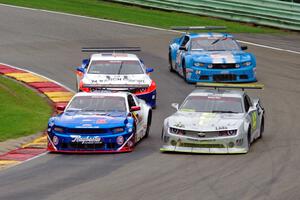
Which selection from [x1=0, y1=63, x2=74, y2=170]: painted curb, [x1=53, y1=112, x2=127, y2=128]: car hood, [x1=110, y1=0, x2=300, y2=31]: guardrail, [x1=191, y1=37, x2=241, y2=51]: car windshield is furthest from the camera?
[x1=110, y1=0, x2=300, y2=31]: guardrail

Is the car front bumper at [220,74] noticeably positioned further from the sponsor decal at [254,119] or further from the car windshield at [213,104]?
the sponsor decal at [254,119]

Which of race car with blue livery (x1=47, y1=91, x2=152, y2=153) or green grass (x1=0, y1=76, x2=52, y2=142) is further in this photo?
green grass (x1=0, y1=76, x2=52, y2=142)

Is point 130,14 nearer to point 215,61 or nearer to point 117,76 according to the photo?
point 215,61

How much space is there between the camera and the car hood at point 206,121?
19.8m

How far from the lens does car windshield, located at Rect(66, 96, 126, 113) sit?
21359mm

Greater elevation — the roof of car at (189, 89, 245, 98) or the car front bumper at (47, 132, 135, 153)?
the roof of car at (189, 89, 245, 98)

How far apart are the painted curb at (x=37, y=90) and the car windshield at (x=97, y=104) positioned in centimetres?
112

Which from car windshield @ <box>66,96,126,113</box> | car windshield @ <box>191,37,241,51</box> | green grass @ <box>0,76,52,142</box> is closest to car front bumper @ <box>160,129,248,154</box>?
car windshield @ <box>66,96,126,113</box>

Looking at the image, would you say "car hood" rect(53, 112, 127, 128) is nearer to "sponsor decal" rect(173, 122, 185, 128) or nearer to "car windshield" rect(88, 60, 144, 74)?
"sponsor decal" rect(173, 122, 185, 128)

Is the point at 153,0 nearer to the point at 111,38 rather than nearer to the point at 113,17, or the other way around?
the point at 113,17

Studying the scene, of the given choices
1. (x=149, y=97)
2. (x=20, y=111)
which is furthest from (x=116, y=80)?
(x=20, y=111)

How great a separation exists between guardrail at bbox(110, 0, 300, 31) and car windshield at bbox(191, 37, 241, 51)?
31.9ft

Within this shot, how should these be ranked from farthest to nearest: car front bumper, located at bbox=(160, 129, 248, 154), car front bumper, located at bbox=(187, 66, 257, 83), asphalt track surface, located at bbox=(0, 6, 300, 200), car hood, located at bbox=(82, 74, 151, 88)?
1. car front bumper, located at bbox=(187, 66, 257, 83)
2. car hood, located at bbox=(82, 74, 151, 88)
3. car front bumper, located at bbox=(160, 129, 248, 154)
4. asphalt track surface, located at bbox=(0, 6, 300, 200)

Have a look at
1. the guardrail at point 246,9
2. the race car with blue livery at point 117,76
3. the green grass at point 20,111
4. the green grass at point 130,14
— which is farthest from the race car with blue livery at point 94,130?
the guardrail at point 246,9
